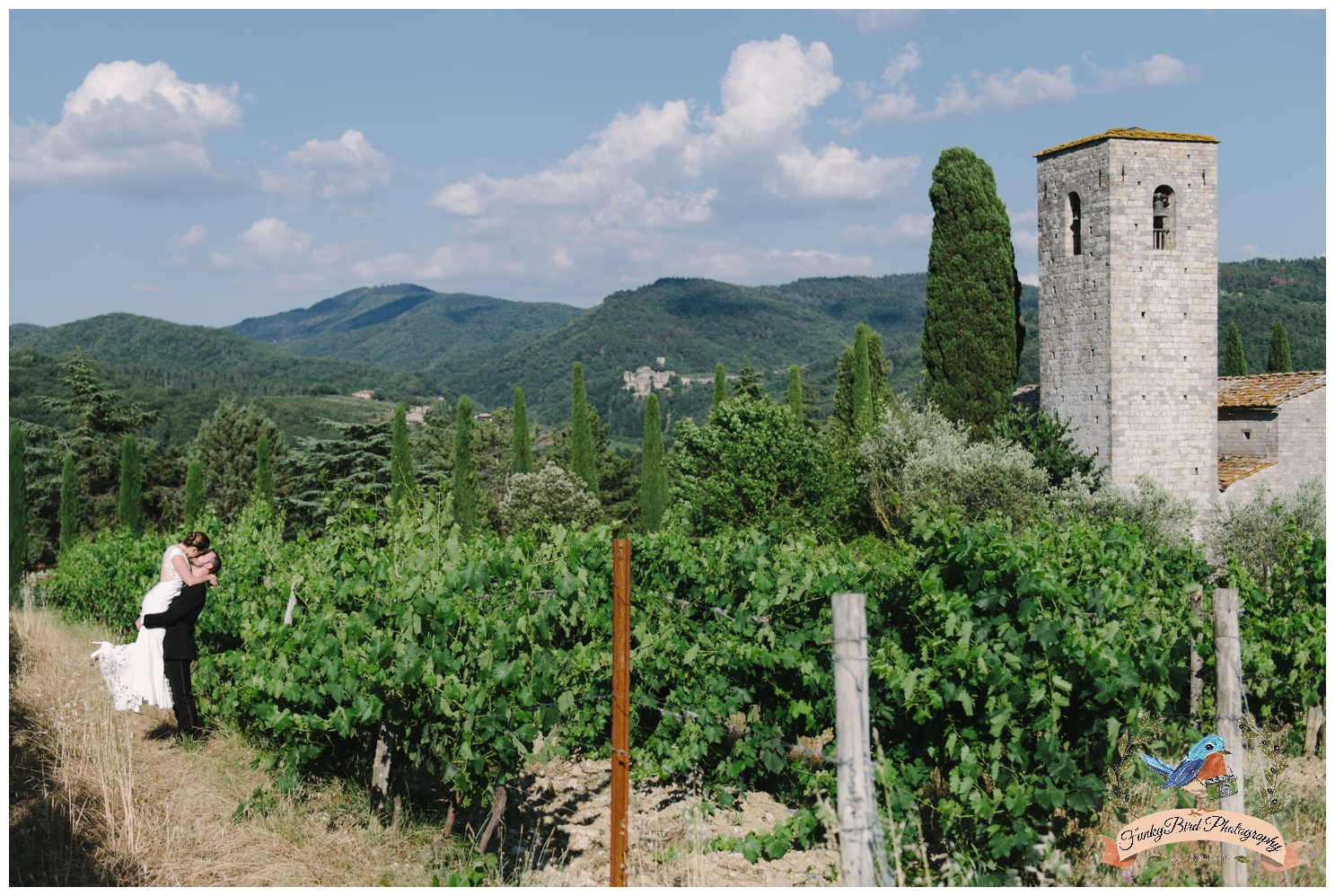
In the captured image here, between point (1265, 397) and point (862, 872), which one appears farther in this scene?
point (1265, 397)

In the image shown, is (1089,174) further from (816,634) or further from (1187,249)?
(816,634)

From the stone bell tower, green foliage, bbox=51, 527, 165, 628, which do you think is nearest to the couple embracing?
green foliage, bbox=51, 527, 165, 628

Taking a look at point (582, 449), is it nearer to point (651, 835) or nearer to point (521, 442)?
point (521, 442)

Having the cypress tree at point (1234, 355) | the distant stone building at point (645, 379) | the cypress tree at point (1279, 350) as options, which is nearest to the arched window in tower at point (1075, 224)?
the cypress tree at point (1234, 355)

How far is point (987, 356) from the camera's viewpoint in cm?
1992

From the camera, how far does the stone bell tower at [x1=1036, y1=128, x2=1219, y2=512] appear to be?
17.1 m

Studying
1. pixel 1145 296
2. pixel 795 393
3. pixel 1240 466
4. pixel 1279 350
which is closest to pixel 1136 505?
pixel 1240 466

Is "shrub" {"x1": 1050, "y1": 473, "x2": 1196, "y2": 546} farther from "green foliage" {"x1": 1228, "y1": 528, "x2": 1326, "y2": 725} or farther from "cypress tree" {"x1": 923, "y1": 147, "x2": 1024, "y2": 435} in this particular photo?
"green foliage" {"x1": 1228, "y1": 528, "x2": 1326, "y2": 725}

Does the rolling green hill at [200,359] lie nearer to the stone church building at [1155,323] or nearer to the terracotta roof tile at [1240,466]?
the stone church building at [1155,323]

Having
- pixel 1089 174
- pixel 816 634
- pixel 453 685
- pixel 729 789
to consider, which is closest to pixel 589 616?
pixel 453 685

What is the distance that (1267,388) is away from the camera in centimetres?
1859

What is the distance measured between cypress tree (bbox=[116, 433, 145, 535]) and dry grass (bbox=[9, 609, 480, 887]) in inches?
988

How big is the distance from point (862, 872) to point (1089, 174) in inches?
704

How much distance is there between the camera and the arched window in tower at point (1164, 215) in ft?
56.7
